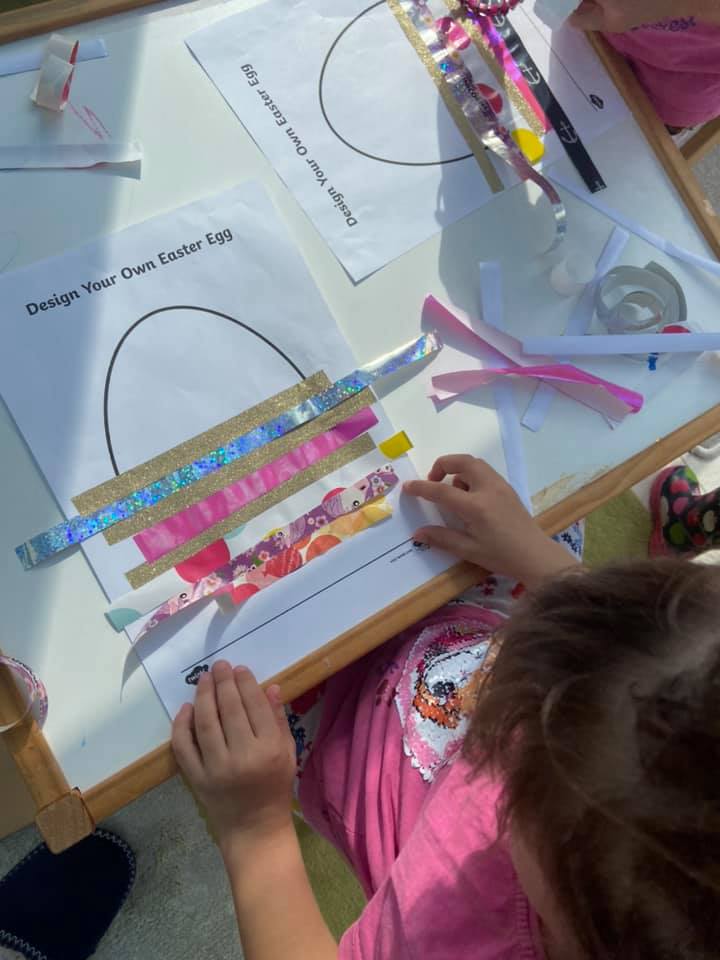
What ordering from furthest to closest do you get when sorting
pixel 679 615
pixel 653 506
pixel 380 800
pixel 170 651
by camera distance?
pixel 653 506 < pixel 380 800 < pixel 170 651 < pixel 679 615

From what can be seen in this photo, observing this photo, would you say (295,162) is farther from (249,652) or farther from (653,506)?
(653,506)

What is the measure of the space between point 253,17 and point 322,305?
236 mm

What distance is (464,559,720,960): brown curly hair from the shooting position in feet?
1.14

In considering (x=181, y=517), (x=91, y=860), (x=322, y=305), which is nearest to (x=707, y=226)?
(x=322, y=305)

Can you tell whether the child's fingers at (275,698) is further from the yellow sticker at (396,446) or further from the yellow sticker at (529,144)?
the yellow sticker at (529,144)

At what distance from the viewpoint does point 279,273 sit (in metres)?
0.56

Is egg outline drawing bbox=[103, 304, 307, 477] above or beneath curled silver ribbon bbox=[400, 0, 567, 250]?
beneath

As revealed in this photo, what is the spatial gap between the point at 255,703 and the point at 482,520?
0.20 meters

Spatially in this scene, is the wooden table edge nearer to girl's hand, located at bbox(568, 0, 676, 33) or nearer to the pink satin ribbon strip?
the pink satin ribbon strip

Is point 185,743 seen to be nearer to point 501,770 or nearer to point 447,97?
point 501,770

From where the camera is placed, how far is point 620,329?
24.2 inches

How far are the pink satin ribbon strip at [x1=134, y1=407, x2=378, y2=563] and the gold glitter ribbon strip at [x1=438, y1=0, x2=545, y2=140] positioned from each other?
296 millimetres

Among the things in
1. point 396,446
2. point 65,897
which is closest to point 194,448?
point 396,446

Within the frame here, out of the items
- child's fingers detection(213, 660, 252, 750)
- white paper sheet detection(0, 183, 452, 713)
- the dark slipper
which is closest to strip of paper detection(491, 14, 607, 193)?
white paper sheet detection(0, 183, 452, 713)
